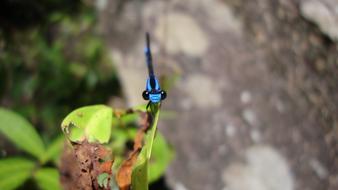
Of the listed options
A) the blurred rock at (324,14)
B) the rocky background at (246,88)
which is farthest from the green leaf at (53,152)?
the blurred rock at (324,14)

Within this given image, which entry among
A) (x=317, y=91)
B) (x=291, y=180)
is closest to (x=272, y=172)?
(x=291, y=180)

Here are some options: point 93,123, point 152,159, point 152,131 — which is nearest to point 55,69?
point 152,159

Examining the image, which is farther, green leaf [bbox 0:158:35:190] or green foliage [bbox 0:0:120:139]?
green foliage [bbox 0:0:120:139]

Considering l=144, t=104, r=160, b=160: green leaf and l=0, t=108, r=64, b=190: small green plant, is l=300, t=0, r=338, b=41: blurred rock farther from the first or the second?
l=0, t=108, r=64, b=190: small green plant

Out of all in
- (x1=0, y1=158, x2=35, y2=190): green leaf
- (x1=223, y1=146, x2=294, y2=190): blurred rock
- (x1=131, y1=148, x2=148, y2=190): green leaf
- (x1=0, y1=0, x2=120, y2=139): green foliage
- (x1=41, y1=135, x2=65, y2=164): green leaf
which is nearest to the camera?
(x1=131, y1=148, x2=148, y2=190): green leaf

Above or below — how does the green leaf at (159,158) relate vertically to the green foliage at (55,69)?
below

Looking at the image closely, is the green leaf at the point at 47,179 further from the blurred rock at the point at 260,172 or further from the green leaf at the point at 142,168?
the blurred rock at the point at 260,172

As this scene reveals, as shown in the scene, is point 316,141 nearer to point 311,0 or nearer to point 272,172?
point 272,172

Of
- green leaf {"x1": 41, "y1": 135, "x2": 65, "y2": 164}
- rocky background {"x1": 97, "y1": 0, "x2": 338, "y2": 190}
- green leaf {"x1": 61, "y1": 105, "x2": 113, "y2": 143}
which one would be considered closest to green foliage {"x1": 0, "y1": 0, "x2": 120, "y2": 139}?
rocky background {"x1": 97, "y1": 0, "x2": 338, "y2": 190}
